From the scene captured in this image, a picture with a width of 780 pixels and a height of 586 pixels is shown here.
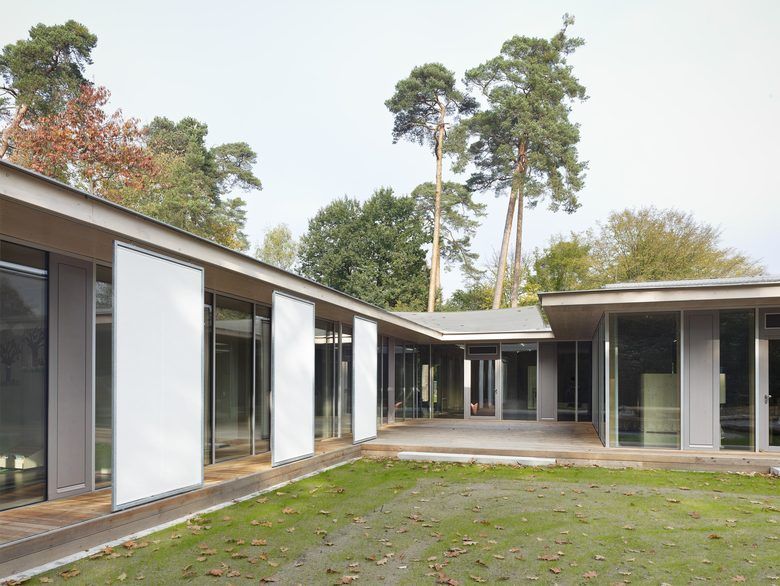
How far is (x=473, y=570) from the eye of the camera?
5199 millimetres

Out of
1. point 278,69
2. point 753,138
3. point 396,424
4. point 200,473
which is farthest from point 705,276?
point 200,473

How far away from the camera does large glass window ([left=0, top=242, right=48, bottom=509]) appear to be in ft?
19.6

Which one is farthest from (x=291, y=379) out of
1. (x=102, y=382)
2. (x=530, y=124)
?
(x=530, y=124)

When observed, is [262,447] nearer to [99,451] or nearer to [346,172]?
[99,451]

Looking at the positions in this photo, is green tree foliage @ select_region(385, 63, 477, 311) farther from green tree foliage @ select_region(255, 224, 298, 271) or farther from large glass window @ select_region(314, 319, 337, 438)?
large glass window @ select_region(314, 319, 337, 438)

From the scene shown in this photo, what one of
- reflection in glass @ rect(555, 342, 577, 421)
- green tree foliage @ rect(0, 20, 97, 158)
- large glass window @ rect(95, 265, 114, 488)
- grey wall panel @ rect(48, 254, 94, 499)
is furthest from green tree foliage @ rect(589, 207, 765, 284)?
grey wall panel @ rect(48, 254, 94, 499)

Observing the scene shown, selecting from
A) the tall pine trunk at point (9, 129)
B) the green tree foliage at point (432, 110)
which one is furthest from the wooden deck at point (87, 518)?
the green tree foliage at point (432, 110)

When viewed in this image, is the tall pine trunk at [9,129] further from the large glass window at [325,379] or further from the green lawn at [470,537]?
the green lawn at [470,537]

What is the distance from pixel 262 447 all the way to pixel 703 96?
88.6 feet

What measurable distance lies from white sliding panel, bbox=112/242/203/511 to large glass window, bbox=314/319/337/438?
5.33 metres

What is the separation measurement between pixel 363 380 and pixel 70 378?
6502mm

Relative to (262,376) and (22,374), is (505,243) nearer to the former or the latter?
(262,376)

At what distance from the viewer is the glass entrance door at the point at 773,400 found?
11039mm

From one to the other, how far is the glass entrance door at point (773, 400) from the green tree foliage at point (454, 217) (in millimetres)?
24482
